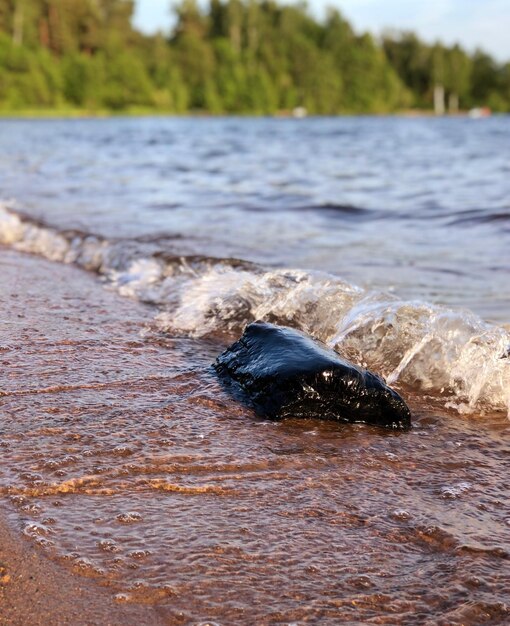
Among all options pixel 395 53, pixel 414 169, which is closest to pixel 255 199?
pixel 414 169

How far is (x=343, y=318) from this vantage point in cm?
423

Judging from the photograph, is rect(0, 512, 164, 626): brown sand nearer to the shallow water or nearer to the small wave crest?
the small wave crest

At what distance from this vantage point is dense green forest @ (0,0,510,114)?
251ft

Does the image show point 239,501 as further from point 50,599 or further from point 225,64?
point 225,64

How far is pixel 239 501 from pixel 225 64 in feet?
317

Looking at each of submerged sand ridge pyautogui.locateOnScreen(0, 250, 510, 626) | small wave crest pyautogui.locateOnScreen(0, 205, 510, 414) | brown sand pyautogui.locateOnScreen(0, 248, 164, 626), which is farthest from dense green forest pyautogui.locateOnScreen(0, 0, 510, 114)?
brown sand pyautogui.locateOnScreen(0, 248, 164, 626)

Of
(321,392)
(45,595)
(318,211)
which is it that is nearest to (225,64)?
(318,211)

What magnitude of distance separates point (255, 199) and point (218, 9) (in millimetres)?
103110

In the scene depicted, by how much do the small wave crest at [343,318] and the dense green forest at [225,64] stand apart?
2725 inches

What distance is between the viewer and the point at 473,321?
3863 millimetres

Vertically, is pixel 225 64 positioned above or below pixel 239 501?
above

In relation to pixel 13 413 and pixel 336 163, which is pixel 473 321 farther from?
pixel 336 163

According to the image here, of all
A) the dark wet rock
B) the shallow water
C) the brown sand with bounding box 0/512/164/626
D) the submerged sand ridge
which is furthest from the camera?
the shallow water

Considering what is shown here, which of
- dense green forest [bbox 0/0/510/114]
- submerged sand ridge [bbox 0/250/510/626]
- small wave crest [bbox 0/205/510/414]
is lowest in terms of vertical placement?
submerged sand ridge [bbox 0/250/510/626]
